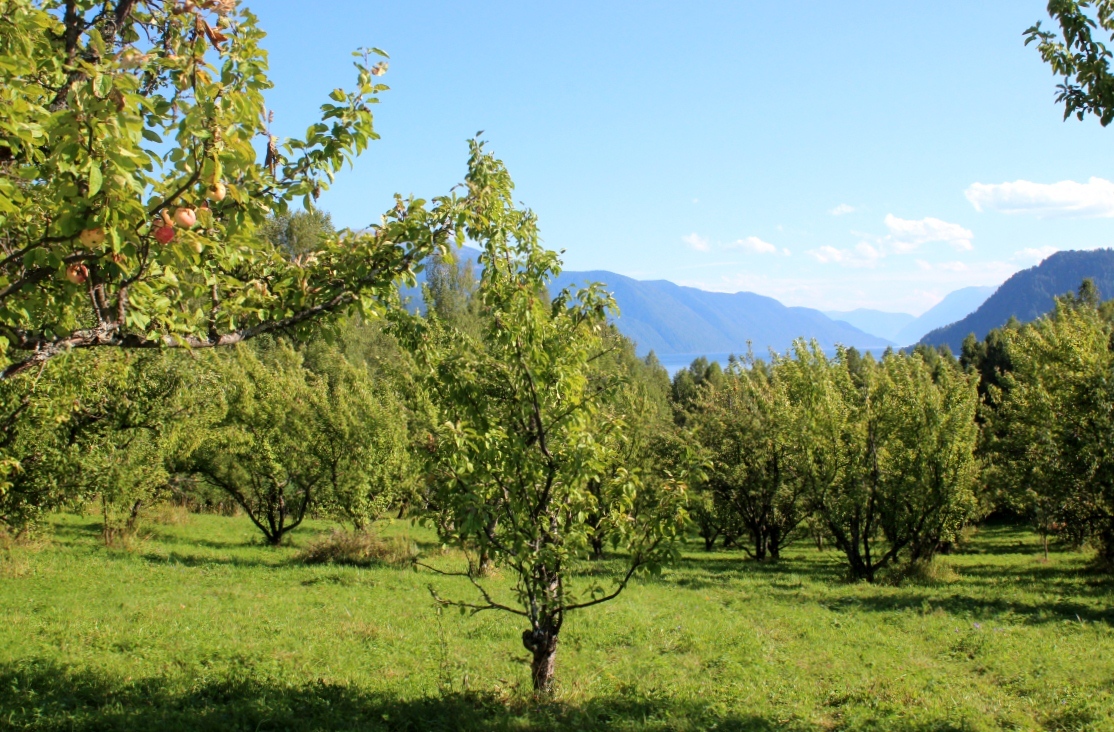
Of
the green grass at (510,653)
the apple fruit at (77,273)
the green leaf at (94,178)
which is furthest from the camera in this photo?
the green grass at (510,653)

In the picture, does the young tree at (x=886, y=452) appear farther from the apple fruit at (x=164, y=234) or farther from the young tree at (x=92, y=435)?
the apple fruit at (x=164, y=234)

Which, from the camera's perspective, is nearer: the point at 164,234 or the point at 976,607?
the point at 164,234

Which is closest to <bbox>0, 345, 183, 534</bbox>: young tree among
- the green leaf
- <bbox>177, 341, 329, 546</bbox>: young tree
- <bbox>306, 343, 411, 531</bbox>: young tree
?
<bbox>177, 341, 329, 546</bbox>: young tree

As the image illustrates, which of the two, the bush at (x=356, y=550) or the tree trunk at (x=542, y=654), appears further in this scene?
the bush at (x=356, y=550)

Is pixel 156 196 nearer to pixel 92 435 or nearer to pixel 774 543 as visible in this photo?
pixel 92 435

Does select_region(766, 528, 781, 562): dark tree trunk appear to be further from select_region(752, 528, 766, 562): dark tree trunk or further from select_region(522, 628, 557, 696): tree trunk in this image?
select_region(522, 628, 557, 696): tree trunk

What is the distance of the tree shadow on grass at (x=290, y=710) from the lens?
609cm

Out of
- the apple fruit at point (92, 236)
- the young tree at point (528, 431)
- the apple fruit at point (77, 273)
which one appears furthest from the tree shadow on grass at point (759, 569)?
the apple fruit at point (92, 236)

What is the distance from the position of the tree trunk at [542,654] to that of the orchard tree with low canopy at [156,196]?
3.61 metres

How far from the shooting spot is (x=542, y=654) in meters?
6.71

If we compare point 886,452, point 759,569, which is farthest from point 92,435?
point 886,452

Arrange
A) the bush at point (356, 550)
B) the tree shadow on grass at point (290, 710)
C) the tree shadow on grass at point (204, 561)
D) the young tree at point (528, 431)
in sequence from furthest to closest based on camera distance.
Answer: the bush at point (356, 550), the tree shadow on grass at point (204, 561), the tree shadow on grass at point (290, 710), the young tree at point (528, 431)

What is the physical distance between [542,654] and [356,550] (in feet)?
49.6

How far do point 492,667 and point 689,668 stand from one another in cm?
289
